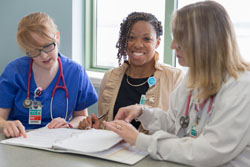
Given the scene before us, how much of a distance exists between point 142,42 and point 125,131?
0.80m

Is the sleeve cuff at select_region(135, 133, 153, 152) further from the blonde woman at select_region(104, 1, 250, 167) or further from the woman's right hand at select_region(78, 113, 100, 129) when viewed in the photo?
the woman's right hand at select_region(78, 113, 100, 129)

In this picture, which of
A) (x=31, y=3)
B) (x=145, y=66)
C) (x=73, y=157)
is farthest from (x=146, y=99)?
(x=31, y=3)

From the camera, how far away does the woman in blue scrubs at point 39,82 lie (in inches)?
72.8

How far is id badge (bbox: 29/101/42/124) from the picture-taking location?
187 cm

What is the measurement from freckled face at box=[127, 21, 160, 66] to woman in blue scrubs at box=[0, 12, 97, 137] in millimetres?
371

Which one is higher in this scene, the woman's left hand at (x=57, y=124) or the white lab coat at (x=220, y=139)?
the white lab coat at (x=220, y=139)

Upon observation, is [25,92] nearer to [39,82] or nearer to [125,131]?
[39,82]

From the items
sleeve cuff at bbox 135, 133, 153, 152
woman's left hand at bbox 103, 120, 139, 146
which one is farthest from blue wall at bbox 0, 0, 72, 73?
sleeve cuff at bbox 135, 133, 153, 152

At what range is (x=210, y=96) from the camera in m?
1.27

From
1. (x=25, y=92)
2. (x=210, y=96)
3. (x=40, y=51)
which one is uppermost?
(x=40, y=51)

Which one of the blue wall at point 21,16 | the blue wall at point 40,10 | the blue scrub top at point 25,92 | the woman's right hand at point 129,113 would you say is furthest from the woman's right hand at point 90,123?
the blue wall at point 21,16

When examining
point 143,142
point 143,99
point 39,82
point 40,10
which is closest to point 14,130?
point 39,82

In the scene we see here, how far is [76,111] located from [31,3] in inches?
64.3

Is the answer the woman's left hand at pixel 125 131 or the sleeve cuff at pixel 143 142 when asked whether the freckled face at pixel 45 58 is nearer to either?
the woman's left hand at pixel 125 131
